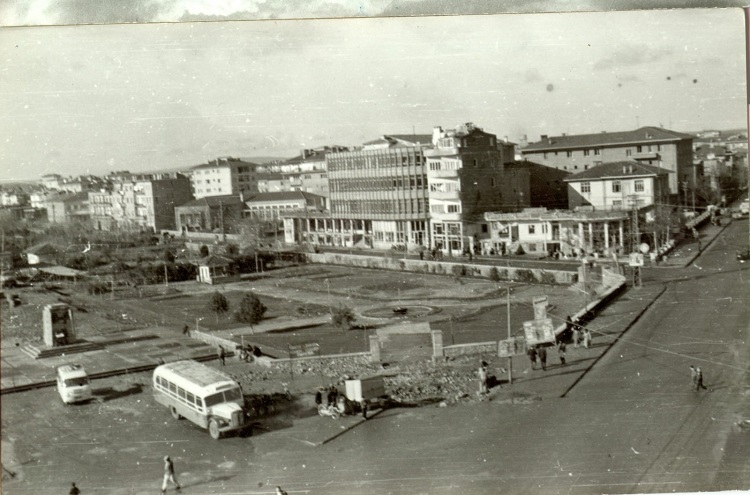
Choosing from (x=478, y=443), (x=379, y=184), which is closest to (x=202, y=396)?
(x=478, y=443)

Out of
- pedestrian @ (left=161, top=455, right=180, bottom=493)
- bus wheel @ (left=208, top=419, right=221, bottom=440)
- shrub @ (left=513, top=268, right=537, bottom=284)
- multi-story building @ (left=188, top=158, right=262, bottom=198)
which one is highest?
multi-story building @ (left=188, top=158, right=262, bottom=198)

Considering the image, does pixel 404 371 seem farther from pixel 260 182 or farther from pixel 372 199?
pixel 260 182

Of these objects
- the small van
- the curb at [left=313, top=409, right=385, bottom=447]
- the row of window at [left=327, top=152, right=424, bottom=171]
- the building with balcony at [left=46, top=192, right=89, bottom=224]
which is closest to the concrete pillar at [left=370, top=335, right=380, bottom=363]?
the curb at [left=313, top=409, right=385, bottom=447]

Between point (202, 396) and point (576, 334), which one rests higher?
point (576, 334)

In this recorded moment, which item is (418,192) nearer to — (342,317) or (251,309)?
(342,317)

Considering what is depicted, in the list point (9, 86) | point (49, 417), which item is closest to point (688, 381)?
point (49, 417)

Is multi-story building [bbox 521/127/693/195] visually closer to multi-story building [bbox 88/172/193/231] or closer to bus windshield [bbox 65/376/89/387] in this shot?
multi-story building [bbox 88/172/193/231]

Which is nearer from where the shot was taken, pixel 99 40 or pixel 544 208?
pixel 99 40
